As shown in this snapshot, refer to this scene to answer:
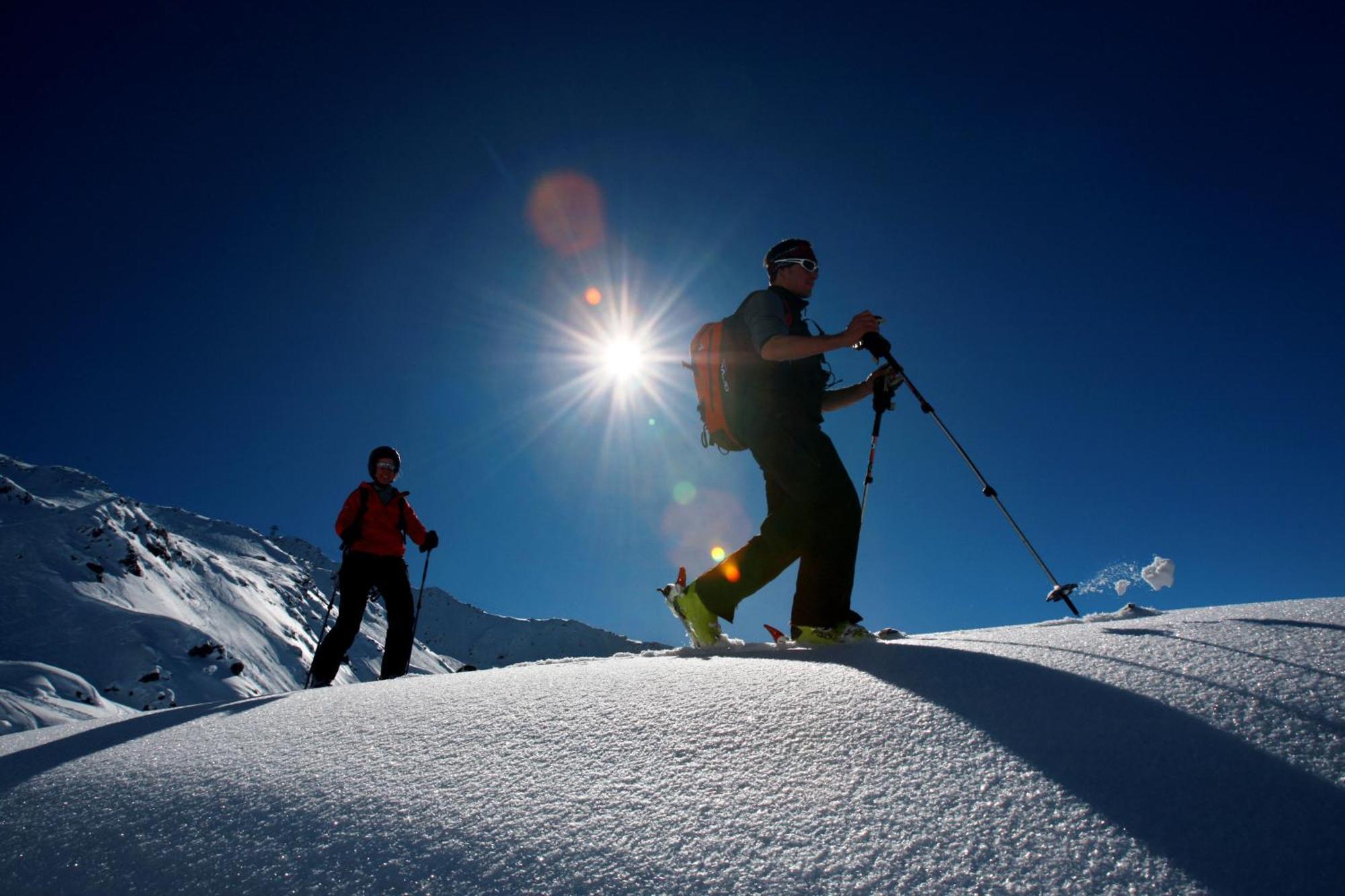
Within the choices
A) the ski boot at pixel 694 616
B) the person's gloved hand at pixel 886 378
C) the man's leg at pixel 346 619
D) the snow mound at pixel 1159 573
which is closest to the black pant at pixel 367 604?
the man's leg at pixel 346 619

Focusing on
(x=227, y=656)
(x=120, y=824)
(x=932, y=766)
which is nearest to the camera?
(x=932, y=766)

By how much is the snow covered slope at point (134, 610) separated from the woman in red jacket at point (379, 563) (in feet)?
11.3

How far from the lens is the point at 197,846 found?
3.32ft

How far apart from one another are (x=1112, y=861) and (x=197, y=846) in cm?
137

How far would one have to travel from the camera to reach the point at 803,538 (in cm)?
314

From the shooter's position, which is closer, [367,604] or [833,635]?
[833,635]

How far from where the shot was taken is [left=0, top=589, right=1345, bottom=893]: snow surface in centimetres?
75

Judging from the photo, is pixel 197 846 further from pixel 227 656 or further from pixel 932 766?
pixel 227 656

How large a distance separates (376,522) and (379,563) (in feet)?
1.19

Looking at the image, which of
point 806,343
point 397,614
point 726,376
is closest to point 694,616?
point 726,376

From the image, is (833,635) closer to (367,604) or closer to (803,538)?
(803,538)

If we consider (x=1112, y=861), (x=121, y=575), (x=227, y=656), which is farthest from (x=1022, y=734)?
(x=121, y=575)

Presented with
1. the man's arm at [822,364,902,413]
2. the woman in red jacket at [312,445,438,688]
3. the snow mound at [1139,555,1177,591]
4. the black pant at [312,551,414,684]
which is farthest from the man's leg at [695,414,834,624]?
the woman in red jacket at [312,445,438,688]

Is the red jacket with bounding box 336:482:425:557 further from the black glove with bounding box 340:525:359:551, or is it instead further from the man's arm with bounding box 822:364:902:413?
the man's arm with bounding box 822:364:902:413
